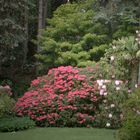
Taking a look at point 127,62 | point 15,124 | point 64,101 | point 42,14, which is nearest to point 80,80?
point 64,101

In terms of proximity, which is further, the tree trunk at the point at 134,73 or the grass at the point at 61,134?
the tree trunk at the point at 134,73

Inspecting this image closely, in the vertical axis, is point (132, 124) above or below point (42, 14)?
below

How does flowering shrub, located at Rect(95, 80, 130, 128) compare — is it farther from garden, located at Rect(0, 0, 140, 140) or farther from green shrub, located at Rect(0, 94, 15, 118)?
green shrub, located at Rect(0, 94, 15, 118)

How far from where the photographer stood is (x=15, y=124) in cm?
1313

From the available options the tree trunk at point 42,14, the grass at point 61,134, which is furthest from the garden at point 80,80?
the tree trunk at point 42,14

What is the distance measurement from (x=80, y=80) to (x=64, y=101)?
3.58 feet

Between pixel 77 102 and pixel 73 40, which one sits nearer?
pixel 77 102

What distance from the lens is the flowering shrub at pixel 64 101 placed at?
13.8 meters

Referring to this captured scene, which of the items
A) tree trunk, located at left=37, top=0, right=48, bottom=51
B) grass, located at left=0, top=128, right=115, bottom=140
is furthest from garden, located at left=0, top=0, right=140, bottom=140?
tree trunk, located at left=37, top=0, right=48, bottom=51

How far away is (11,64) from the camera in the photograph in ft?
80.9

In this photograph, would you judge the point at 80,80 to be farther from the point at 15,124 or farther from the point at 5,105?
the point at 15,124

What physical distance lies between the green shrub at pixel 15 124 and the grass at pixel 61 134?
298mm

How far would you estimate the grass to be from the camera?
463 inches

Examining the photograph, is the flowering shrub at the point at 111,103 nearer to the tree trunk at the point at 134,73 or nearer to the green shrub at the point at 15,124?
the tree trunk at the point at 134,73
